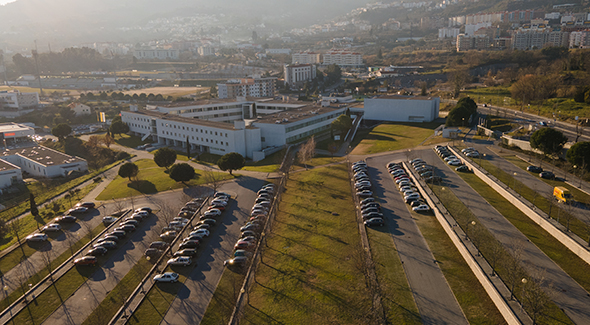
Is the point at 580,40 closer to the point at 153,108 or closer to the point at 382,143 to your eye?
the point at 382,143

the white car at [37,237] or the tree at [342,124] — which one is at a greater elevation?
the tree at [342,124]

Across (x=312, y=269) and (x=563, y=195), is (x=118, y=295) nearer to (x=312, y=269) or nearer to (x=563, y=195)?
(x=312, y=269)

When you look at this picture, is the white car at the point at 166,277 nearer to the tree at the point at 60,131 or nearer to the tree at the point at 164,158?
the tree at the point at 164,158

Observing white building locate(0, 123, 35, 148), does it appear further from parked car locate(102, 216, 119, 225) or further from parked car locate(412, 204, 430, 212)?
parked car locate(412, 204, 430, 212)

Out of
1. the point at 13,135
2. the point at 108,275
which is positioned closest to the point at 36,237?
the point at 108,275

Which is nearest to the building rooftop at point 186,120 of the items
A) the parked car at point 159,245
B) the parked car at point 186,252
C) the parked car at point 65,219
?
the parked car at point 65,219

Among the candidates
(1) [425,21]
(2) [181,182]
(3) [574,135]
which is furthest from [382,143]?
(1) [425,21]
